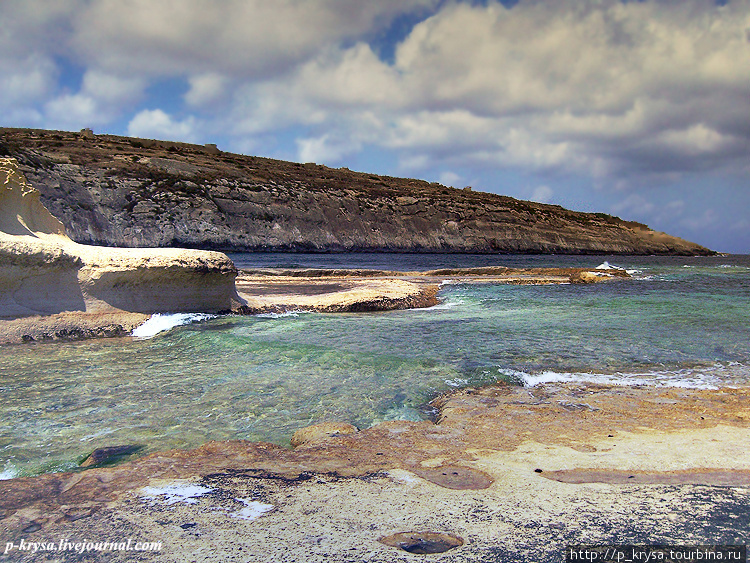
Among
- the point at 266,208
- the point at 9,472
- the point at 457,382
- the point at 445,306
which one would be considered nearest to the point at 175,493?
the point at 9,472

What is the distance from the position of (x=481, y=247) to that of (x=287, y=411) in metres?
70.0

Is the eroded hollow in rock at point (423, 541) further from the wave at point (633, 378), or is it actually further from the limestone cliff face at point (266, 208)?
the limestone cliff face at point (266, 208)

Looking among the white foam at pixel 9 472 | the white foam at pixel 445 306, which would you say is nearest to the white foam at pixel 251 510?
the white foam at pixel 9 472

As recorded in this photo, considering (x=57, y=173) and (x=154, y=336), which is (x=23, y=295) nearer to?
(x=154, y=336)

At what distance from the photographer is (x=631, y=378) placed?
7410 mm

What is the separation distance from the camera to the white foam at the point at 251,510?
305 centimetres

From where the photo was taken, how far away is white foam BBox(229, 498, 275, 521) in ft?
10.0

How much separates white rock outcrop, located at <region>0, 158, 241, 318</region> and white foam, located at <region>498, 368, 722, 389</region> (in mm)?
7815

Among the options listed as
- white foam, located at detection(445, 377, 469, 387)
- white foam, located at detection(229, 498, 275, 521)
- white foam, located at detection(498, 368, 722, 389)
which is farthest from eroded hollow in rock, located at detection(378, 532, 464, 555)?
white foam, located at detection(498, 368, 722, 389)

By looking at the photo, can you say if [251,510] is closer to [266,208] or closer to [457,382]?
[457,382]

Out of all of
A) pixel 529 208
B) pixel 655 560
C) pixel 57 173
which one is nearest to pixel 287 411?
pixel 655 560

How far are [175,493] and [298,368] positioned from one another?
4.34 meters

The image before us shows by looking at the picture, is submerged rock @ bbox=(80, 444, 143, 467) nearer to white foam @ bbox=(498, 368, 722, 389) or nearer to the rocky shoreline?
the rocky shoreline

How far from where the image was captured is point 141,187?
176 ft
